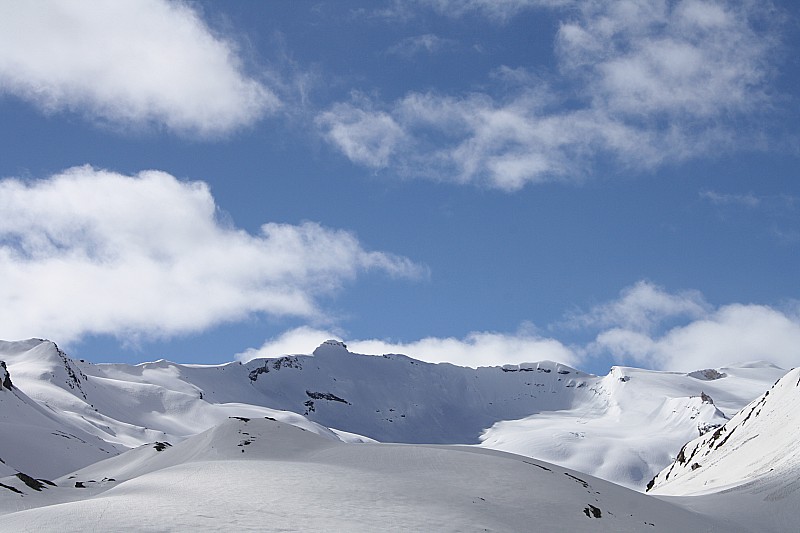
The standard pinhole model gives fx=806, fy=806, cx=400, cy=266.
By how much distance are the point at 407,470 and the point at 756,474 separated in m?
24.5

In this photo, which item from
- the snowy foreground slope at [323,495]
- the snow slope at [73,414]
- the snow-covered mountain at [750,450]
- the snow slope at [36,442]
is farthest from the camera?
the snow slope at [73,414]

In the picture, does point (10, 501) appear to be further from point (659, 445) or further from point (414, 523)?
point (659, 445)

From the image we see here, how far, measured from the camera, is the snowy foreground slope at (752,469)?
123ft

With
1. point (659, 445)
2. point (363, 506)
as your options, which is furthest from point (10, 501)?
point (659, 445)

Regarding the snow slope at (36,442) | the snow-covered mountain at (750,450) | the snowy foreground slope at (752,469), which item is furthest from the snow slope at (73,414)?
the snow-covered mountain at (750,450)

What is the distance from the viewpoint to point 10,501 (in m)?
26.3

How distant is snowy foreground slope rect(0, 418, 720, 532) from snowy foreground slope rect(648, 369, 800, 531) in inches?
204

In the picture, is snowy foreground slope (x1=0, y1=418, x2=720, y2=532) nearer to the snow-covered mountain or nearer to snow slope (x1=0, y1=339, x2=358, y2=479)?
snow slope (x1=0, y1=339, x2=358, y2=479)

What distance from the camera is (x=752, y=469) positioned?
48656 millimetres

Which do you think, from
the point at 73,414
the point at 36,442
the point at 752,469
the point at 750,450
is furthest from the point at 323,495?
the point at 73,414

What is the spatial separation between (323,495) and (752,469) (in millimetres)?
33463

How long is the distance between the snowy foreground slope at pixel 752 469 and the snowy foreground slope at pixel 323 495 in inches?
204

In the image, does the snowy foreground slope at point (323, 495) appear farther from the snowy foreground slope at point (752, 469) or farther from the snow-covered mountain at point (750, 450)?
the snow-covered mountain at point (750, 450)

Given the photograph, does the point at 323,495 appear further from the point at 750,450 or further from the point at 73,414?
the point at 73,414
